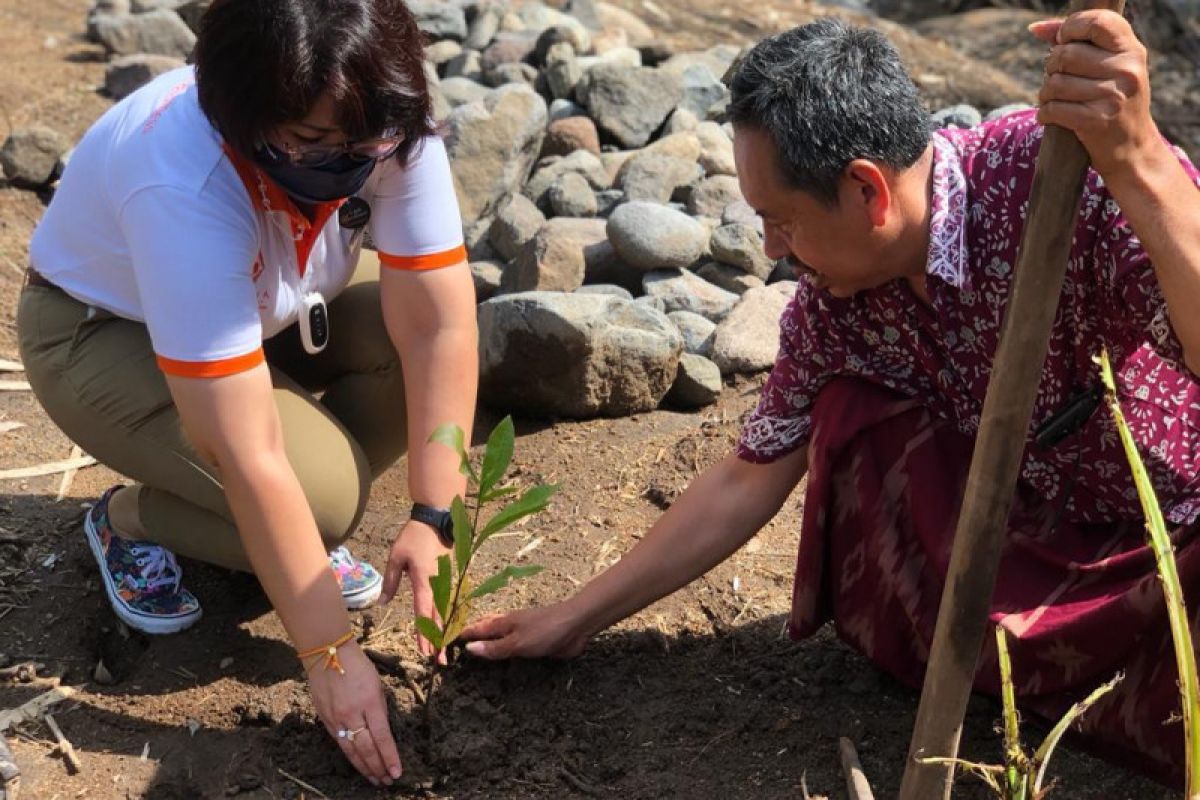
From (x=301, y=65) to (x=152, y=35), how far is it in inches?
163

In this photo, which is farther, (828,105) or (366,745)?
(366,745)

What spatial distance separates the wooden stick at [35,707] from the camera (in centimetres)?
255

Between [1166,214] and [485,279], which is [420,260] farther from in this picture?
[485,279]

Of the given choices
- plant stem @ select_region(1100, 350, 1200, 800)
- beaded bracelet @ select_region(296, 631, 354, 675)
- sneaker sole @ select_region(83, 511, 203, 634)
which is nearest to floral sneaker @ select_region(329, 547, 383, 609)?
sneaker sole @ select_region(83, 511, 203, 634)

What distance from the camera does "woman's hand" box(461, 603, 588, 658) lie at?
2576 millimetres

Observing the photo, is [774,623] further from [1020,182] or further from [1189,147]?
[1189,147]

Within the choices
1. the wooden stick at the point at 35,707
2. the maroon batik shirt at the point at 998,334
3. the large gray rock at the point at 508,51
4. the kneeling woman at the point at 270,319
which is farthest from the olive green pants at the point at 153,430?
the large gray rock at the point at 508,51

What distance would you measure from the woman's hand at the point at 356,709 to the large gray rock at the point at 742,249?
2.19 m

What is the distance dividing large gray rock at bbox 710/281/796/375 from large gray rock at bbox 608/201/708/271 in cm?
29

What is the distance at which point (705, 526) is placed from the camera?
8.29 ft

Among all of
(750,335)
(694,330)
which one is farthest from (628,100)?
(750,335)

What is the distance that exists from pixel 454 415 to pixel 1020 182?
43.4 inches

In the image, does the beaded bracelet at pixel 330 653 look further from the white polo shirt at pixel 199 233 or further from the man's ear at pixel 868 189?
the man's ear at pixel 868 189

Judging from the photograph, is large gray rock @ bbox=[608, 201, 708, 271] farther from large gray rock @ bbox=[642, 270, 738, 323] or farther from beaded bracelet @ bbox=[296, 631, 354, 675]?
beaded bracelet @ bbox=[296, 631, 354, 675]
